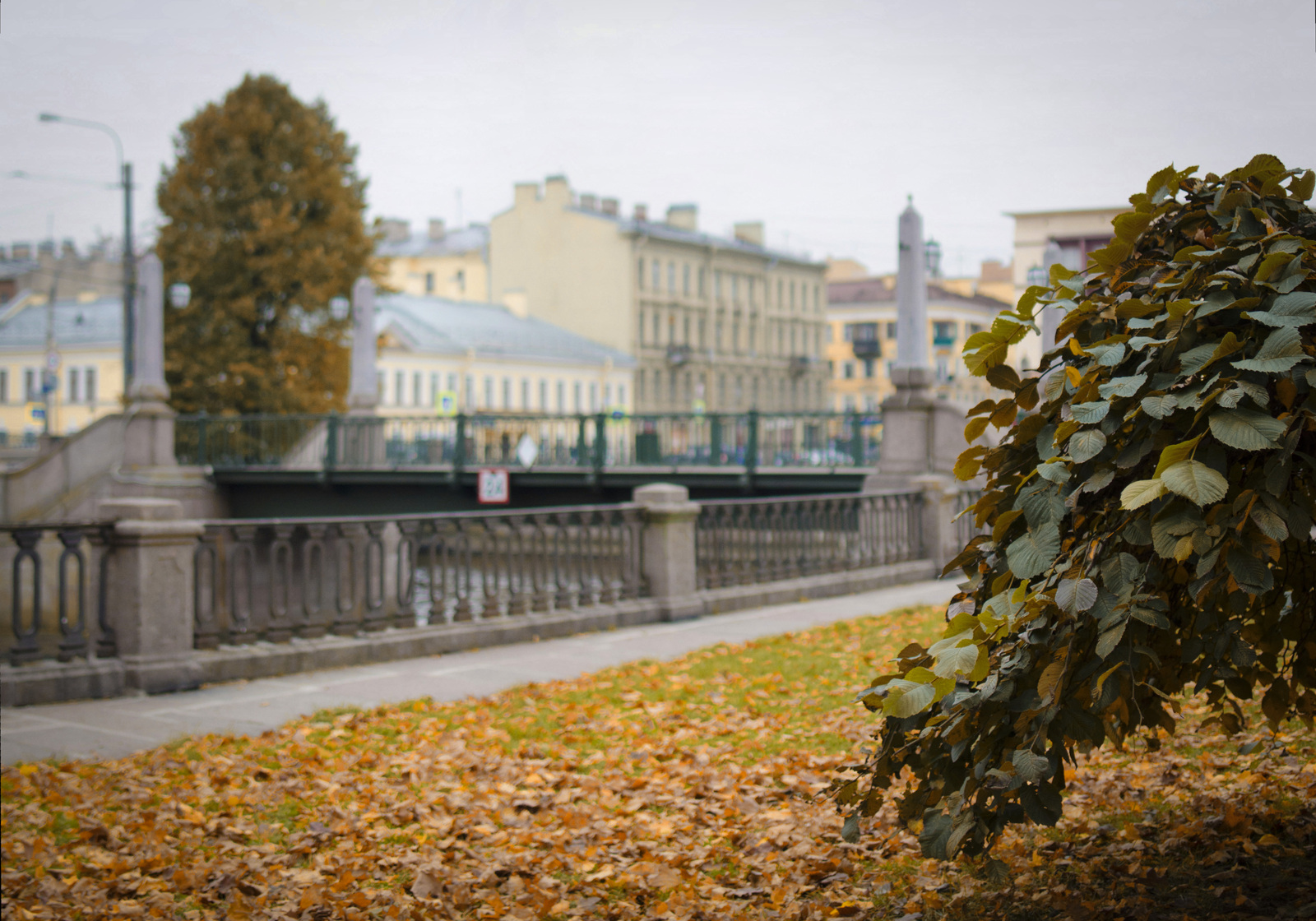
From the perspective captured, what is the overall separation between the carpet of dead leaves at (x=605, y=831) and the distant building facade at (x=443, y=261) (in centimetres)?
8267

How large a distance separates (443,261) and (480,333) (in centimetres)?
1842

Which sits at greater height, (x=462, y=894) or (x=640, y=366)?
(x=640, y=366)

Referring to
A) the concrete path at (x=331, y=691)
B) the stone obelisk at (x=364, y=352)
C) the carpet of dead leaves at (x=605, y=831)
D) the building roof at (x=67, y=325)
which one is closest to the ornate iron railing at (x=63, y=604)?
the concrete path at (x=331, y=691)

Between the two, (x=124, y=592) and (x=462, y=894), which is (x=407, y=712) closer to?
(x=124, y=592)

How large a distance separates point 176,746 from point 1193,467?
6249 mm

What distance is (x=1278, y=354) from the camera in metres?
3.09

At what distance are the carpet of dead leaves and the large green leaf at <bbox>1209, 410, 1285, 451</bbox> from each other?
1508 mm

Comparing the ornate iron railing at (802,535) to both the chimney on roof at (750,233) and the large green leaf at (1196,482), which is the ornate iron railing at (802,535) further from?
the chimney on roof at (750,233)

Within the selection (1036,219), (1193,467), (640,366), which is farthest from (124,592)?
(640,366)

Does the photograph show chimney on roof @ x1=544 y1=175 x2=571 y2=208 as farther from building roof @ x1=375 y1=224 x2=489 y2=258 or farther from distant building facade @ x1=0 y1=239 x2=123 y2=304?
distant building facade @ x1=0 y1=239 x2=123 y2=304

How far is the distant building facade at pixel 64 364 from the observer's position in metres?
74.6

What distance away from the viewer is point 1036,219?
9.29 meters

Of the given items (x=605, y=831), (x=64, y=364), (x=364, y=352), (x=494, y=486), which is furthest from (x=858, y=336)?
(x=605, y=831)

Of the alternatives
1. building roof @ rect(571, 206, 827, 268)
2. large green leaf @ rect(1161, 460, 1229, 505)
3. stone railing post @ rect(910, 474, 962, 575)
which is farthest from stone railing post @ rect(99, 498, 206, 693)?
building roof @ rect(571, 206, 827, 268)
